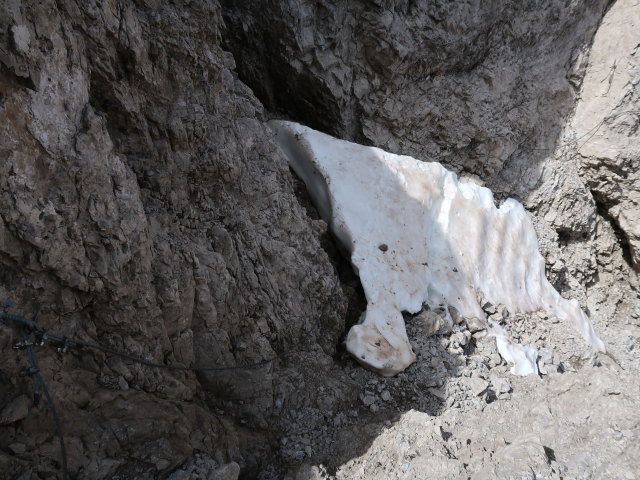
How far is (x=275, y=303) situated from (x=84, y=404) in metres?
1.30

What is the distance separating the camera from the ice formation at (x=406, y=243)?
391 cm

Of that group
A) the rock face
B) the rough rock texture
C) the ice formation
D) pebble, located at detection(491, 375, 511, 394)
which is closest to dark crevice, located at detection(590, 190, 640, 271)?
the rock face

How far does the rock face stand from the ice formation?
19cm

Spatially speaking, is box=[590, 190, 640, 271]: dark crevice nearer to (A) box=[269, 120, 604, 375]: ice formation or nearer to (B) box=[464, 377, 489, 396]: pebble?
(A) box=[269, 120, 604, 375]: ice formation

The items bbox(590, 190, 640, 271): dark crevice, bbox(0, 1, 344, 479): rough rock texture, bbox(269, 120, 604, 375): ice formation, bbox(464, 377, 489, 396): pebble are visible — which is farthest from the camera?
bbox(590, 190, 640, 271): dark crevice

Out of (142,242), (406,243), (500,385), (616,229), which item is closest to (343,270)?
(406,243)

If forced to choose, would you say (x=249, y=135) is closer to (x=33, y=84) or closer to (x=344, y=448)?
(x=33, y=84)

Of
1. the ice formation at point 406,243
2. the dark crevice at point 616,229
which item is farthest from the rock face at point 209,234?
the dark crevice at point 616,229

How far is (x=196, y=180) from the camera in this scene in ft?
10.0

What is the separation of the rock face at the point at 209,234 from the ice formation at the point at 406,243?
19 cm

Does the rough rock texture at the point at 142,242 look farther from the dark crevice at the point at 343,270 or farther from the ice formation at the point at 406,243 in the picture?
Answer: the ice formation at the point at 406,243

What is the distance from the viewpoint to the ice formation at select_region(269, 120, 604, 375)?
154 inches

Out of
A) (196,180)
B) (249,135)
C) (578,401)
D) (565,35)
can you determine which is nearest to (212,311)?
(196,180)

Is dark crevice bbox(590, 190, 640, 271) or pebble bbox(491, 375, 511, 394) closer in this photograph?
pebble bbox(491, 375, 511, 394)
